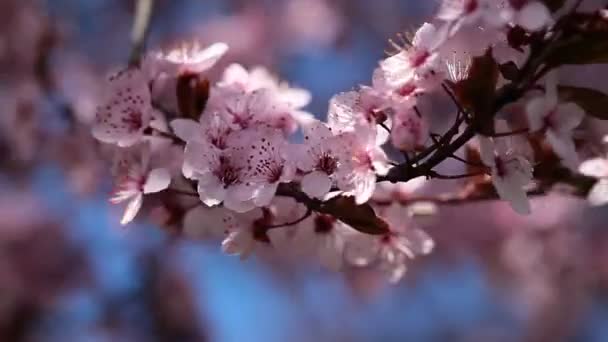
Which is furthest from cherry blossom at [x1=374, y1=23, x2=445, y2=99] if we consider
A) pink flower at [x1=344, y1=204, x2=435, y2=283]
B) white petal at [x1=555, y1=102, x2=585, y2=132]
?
pink flower at [x1=344, y1=204, x2=435, y2=283]

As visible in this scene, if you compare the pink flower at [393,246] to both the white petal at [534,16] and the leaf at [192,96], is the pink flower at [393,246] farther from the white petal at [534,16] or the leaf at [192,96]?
the white petal at [534,16]

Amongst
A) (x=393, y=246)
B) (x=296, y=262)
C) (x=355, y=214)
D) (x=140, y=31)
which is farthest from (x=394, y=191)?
(x=296, y=262)

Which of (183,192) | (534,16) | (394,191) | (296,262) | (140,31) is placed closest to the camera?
(534,16)

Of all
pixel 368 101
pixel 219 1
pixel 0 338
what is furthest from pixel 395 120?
pixel 219 1

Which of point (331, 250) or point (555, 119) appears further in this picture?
point (331, 250)

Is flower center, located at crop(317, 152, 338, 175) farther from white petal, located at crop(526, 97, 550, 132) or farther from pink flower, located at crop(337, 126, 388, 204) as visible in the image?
white petal, located at crop(526, 97, 550, 132)

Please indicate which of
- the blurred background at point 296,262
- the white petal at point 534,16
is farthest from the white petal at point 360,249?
the blurred background at point 296,262

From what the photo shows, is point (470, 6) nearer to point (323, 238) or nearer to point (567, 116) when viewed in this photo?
point (567, 116)
